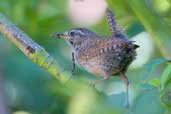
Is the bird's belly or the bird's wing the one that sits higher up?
the bird's wing

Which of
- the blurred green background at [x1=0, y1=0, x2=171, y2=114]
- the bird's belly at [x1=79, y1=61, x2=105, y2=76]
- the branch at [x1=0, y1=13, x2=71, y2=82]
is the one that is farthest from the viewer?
the bird's belly at [x1=79, y1=61, x2=105, y2=76]

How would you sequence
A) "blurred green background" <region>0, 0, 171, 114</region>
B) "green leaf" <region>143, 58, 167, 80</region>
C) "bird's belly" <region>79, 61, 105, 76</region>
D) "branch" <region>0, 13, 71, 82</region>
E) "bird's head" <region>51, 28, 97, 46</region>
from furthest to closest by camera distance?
"bird's head" <region>51, 28, 97, 46</region>, "bird's belly" <region>79, 61, 105, 76</region>, "branch" <region>0, 13, 71, 82</region>, "green leaf" <region>143, 58, 167, 80</region>, "blurred green background" <region>0, 0, 171, 114</region>

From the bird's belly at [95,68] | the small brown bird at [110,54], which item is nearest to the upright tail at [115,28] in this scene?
the small brown bird at [110,54]

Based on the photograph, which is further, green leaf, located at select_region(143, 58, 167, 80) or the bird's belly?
the bird's belly

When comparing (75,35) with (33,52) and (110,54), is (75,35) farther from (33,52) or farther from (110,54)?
(33,52)

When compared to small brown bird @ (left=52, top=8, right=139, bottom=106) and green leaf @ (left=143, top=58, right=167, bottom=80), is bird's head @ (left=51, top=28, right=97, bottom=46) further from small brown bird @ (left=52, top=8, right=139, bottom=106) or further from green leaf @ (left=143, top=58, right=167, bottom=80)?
green leaf @ (left=143, top=58, right=167, bottom=80)

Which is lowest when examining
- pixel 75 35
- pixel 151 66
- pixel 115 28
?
pixel 151 66

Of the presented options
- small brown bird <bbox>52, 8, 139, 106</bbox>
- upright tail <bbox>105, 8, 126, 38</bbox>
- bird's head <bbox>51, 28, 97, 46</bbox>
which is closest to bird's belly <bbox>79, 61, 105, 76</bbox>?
small brown bird <bbox>52, 8, 139, 106</bbox>

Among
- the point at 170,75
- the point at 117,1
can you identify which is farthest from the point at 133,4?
the point at 170,75

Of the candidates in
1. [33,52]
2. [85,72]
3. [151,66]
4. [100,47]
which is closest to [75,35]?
[85,72]
